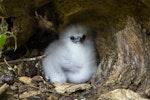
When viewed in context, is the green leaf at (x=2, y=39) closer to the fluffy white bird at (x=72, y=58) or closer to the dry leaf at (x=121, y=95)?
the fluffy white bird at (x=72, y=58)

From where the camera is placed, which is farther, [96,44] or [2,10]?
[96,44]

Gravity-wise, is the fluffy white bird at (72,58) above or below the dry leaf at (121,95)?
above

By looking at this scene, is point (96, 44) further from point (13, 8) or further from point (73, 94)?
point (13, 8)

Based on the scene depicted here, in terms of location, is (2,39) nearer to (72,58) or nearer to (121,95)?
(72,58)

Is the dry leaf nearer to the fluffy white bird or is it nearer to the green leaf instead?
the fluffy white bird

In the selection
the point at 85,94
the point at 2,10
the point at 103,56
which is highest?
the point at 2,10

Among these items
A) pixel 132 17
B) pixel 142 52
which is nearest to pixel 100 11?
pixel 132 17

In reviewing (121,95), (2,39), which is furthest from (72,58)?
(121,95)

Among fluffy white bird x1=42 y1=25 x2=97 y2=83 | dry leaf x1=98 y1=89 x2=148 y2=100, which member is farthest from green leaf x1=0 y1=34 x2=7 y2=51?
dry leaf x1=98 y1=89 x2=148 y2=100

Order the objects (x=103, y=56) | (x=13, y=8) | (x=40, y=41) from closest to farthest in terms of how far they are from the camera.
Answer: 1. (x=13, y=8)
2. (x=103, y=56)
3. (x=40, y=41)

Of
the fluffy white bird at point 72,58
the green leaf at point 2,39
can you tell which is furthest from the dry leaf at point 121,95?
the green leaf at point 2,39
